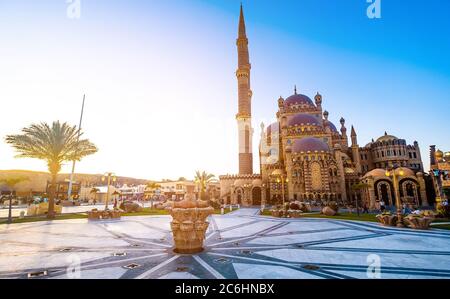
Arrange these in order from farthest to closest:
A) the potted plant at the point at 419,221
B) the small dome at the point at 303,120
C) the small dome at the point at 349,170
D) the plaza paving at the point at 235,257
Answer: the small dome at the point at 303,120, the small dome at the point at 349,170, the potted plant at the point at 419,221, the plaza paving at the point at 235,257

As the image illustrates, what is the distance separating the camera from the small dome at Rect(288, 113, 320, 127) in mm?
49062

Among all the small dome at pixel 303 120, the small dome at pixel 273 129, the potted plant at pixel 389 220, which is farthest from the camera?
the small dome at pixel 273 129

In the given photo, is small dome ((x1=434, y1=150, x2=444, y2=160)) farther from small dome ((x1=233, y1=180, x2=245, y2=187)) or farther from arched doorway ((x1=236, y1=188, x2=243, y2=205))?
arched doorway ((x1=236, y1=188, x2=243, y2=205))

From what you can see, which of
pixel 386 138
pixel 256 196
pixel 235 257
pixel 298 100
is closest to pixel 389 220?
pixel 235 257

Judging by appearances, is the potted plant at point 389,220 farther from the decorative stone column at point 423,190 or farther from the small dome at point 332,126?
the small dome at point 332,126

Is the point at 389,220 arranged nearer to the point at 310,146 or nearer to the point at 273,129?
the point at 310,146

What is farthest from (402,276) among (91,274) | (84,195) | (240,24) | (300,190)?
(84,195)

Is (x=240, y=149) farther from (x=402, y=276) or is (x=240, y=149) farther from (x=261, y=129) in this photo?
(x=402, y=276)

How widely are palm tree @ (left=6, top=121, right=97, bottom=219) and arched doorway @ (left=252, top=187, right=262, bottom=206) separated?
113 feet

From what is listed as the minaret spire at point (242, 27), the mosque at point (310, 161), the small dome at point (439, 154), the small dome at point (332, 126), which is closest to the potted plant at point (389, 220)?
the small dome at point (439, 154)

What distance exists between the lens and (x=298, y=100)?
55062mm

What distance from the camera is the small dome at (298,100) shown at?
Result: 5433cm

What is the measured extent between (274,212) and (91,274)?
18.7 meters

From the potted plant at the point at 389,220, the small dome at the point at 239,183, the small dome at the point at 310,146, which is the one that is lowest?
the potted plant at the point at 389,220
